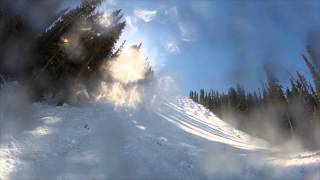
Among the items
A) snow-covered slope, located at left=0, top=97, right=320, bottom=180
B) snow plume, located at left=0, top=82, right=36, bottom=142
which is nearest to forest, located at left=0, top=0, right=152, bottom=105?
snow plume, located at left=0, top=82, right=36, bottom=142

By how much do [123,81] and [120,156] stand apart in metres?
31.8

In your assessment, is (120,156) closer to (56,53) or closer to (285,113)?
(56,53)

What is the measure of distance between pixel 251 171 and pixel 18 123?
51.7 ft

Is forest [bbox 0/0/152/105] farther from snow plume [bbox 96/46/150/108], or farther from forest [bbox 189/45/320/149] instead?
forest [bbox 189/45/320/149]

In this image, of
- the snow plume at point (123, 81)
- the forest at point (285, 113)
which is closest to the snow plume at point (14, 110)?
the snow plume at point (123, 81)

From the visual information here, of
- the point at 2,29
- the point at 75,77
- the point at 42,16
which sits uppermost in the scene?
the point at 42,16

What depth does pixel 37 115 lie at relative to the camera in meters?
26.8

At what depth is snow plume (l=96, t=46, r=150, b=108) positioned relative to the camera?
3978cm

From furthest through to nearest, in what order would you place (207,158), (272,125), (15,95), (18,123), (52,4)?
1. (272,125)
2. (52,4)
3. (15,95)
4. (18,123)
5. (207,158)

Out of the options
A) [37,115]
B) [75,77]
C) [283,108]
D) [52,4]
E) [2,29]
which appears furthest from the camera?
[283,108]

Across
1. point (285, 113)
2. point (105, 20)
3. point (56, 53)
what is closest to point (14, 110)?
point (56, 53)

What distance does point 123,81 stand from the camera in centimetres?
5181

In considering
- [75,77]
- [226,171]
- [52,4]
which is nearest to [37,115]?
[75,77]

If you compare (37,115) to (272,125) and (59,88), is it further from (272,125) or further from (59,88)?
(272,125)
